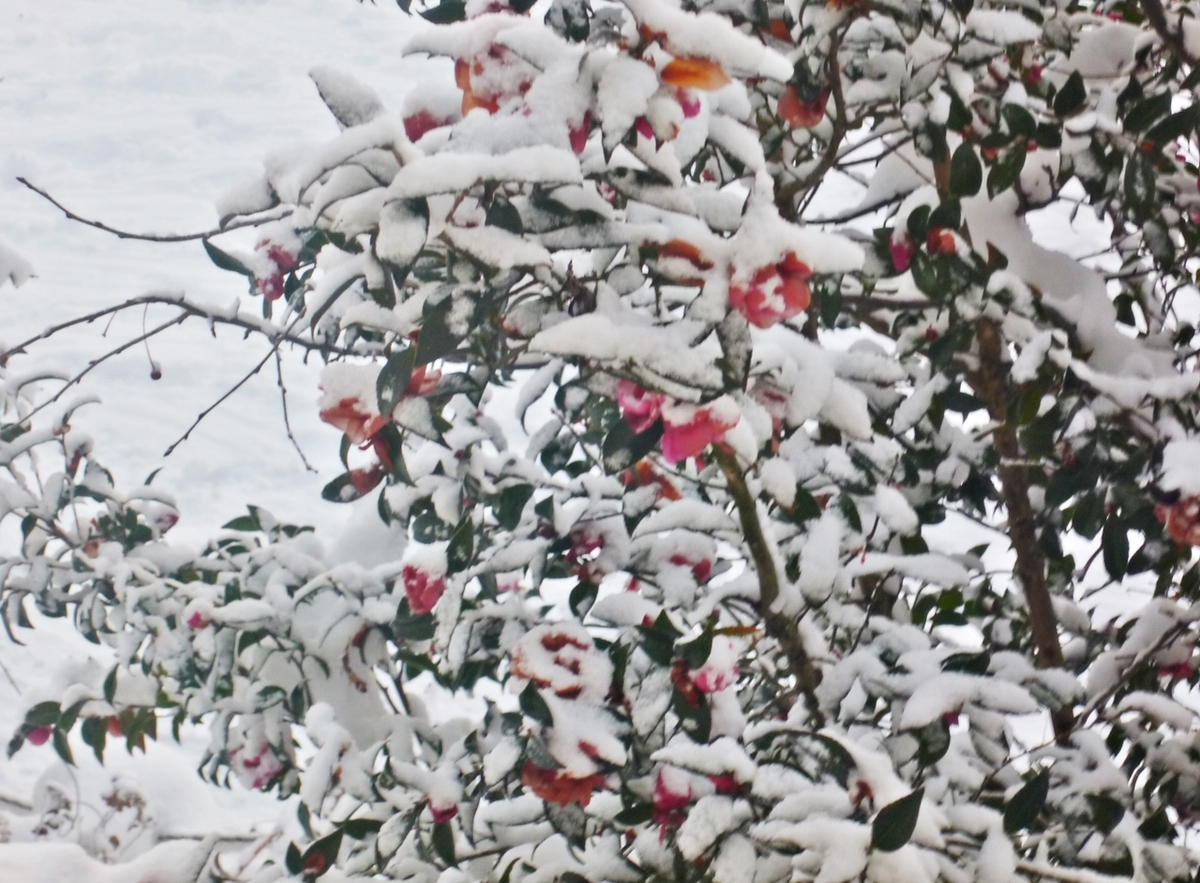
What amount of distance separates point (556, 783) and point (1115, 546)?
1.88ft

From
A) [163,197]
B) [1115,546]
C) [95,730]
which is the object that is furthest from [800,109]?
[163,197]

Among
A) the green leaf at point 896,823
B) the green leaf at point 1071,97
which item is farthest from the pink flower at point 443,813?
the green leaf at point 1071,97

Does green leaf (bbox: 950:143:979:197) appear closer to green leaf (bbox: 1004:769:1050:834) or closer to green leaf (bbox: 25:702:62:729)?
green leaf (bbox: 1004:769:1050:834)

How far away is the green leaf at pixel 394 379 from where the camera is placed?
59 cm

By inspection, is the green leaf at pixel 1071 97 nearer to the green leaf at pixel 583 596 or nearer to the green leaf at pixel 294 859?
the green leaf at pixel 583 596

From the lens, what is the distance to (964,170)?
0.86 metres

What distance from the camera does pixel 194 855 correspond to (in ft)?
3.32

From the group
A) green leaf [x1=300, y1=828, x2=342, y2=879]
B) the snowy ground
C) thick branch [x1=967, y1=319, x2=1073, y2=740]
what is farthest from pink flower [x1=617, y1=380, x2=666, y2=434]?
the snowy ground

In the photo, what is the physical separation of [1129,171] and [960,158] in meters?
0.19

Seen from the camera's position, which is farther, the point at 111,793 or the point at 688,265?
the point at 111,793

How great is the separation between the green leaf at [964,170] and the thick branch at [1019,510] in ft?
0.75

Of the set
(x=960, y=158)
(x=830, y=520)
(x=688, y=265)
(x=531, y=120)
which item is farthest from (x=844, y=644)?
(x=531, y=120)

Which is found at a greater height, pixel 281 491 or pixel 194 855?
pixel 281 491

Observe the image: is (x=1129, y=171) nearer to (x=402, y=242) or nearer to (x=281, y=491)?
(x=402, y=242)
